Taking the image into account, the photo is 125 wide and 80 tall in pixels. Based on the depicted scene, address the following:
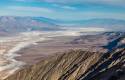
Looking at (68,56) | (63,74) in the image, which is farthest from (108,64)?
(68,56)

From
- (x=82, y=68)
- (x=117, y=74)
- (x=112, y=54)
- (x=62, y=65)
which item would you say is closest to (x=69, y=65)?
(x=62, y=65)

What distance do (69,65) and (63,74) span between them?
6.82 m

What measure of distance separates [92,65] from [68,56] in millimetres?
18701

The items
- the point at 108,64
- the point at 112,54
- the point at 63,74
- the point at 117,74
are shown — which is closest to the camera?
the point at 117,74

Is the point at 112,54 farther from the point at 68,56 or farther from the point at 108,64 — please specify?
the point at 68,56

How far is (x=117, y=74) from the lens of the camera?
6169cm

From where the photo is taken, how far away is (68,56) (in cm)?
12631

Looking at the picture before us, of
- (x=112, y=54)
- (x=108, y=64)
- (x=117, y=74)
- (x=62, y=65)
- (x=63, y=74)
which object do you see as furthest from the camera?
(x=62, y=65)

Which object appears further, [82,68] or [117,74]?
[82,68]

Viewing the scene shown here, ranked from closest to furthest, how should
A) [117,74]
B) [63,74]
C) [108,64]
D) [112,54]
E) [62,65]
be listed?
[117,74], [108,64], [112,54], [63,74], [62,65]

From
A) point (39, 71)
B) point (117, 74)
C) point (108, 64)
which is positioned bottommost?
point (39, 71)

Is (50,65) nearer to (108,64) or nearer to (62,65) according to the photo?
(62,65)

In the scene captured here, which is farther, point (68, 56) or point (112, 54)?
point (68, 56)

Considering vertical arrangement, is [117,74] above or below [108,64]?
above
